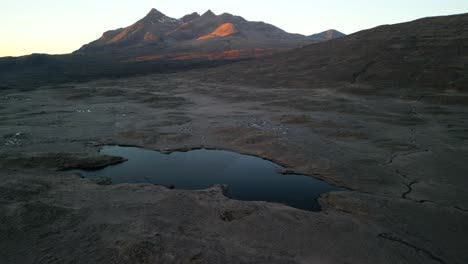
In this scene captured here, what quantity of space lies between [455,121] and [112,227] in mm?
24052

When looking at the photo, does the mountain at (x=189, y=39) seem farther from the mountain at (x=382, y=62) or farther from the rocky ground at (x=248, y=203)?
the rocky ground at (x=248, y=203)

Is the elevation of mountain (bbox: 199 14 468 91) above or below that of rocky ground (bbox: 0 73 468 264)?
above

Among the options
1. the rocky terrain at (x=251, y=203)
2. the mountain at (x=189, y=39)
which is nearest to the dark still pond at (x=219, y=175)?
the rocky terrain at (x=251, y=203)

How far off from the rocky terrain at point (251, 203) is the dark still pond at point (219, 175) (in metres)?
0.71

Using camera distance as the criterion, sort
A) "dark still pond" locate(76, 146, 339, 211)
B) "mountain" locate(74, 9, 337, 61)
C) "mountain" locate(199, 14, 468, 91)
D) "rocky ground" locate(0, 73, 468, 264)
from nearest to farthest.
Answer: "rocky ground" locate(0, 73, 468, 264), "dark still pond" locate(76, 146, 339, 211), "mountain" locate(199, 14, 468, 91), "mountain" locate(74, 9, 337, 61)

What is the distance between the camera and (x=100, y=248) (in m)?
8.44

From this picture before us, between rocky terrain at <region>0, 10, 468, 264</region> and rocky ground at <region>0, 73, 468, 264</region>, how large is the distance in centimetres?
5

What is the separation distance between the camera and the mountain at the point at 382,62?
136ft

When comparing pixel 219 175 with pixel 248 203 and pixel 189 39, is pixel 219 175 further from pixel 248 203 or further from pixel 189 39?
pixel 189 39

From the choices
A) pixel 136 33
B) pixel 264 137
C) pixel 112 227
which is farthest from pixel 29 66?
pixel 112 227

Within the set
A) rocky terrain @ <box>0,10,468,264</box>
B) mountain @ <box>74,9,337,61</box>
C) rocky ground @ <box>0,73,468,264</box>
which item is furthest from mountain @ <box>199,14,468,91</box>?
mountain @ <box>74,9,337,61</box>

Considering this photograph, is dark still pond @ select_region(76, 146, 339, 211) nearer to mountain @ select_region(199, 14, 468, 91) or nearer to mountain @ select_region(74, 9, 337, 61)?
mountain @ select_region(199, 14, 468, 91)

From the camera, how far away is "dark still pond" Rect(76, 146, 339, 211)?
13.2m

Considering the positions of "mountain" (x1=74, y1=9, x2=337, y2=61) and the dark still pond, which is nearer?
the dark still pond
